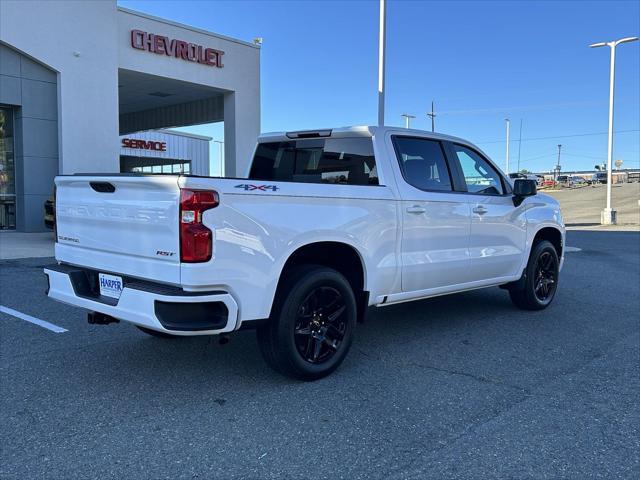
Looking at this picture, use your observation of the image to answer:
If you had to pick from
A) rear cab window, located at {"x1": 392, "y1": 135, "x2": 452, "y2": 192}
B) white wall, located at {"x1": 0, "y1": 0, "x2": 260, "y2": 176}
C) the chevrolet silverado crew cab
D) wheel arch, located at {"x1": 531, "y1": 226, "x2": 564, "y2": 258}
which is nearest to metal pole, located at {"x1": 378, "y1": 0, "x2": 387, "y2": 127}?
white wall, located at {"x1": 0, "y1": 0, "x2": 260, "y2": 176}

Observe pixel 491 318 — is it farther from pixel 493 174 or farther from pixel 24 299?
pixel 24 299

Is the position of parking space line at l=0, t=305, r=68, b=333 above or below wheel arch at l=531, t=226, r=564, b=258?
below

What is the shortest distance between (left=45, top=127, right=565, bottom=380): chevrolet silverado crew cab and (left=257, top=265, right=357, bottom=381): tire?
11 millimetres

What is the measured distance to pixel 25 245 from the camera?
13258 mm

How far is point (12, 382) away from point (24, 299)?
325 centimetres

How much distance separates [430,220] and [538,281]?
2.52 m

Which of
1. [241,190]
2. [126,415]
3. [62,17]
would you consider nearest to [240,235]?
[241,190]

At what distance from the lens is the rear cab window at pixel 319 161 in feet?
16.6

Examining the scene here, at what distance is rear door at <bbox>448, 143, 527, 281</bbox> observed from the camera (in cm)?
581

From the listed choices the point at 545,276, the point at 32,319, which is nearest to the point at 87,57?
the point at 32,319

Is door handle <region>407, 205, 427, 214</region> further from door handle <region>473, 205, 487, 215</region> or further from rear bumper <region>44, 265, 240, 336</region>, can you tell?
rear bumper <region>44, 265, 240, 336</region>

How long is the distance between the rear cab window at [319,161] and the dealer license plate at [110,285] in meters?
2.11

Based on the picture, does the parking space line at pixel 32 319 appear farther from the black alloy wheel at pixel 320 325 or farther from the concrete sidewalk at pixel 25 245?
the concrete sidewalk at pixel 25 245

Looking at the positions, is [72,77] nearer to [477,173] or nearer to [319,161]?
[319,161]
